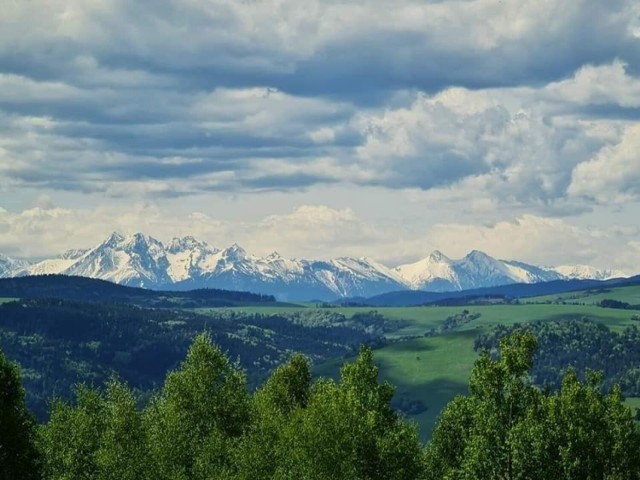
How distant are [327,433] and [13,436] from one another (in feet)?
108

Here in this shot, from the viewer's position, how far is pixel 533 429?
108 meters

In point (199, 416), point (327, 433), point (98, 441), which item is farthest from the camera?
point (98, 441)

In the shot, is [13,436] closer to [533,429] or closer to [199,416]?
[199,416]

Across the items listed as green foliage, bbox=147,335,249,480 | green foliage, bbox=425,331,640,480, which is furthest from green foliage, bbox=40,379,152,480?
green foliage, bbox=425,331,640,480

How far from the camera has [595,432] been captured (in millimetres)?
117188

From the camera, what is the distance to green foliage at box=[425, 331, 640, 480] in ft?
354

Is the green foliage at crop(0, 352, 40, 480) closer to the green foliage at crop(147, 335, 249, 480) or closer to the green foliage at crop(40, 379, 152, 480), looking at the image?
the green foliage at crop(40, 379, 152, 480)

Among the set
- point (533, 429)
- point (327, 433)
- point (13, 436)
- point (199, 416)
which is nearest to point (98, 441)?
point (199, 416)

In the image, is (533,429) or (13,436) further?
(13,436)

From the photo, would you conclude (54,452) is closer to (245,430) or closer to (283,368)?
(245,430)

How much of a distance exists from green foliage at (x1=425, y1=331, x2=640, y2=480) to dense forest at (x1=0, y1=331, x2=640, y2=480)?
0.46ft

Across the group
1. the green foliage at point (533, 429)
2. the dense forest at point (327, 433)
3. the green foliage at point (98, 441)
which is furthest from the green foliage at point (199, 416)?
the green foliage at point (533, 429)

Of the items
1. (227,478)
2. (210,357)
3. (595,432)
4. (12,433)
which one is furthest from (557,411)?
(12,433)

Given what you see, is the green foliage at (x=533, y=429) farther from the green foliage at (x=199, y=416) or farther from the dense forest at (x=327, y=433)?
the green foliage at (x=199, y=416)
